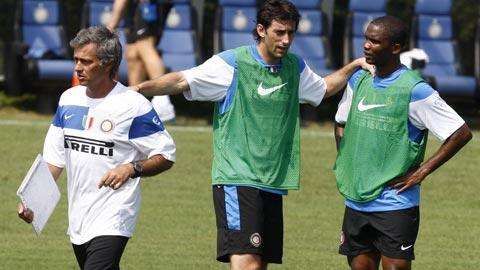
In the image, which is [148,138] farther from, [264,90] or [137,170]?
[264,90]

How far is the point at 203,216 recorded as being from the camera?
43.1 ft

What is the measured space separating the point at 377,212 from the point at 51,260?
3.51 m

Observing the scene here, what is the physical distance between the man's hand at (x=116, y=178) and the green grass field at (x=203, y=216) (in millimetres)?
3484

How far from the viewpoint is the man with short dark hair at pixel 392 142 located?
8.41m

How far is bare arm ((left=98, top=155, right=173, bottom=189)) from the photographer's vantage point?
7562 mm

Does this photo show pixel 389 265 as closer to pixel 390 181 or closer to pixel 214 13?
pixel 390 181

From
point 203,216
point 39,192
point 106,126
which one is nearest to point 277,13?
point 106,126

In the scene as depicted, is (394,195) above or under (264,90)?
under

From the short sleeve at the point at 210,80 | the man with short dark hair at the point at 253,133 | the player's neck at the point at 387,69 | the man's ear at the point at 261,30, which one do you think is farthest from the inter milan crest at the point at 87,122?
the player's neck at the point at 387,69

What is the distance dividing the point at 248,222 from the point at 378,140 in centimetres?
86

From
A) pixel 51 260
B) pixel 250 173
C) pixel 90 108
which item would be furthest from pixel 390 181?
pixel 51 260

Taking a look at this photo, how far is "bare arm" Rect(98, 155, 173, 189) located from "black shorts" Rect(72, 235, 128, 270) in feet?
0.98

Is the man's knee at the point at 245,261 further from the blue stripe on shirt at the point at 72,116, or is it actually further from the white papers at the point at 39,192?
the blue stripe on shirt at the point at 72,116

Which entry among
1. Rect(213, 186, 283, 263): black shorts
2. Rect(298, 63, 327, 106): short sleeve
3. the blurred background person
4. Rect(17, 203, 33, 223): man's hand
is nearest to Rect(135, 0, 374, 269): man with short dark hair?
Rect(213, 186, 283, 263): black shorts
